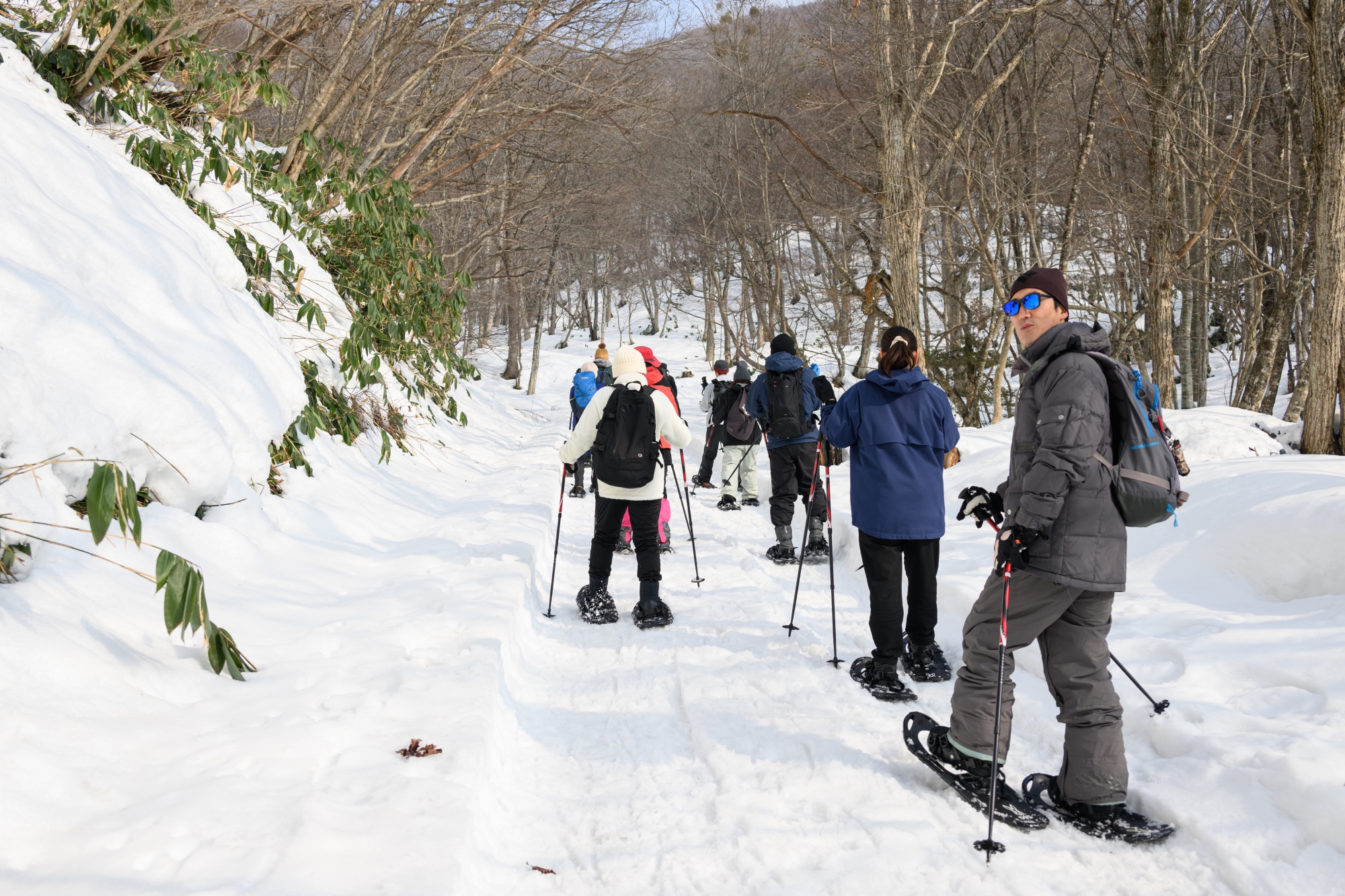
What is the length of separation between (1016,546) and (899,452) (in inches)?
58.3

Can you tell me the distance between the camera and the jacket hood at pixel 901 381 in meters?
4.46

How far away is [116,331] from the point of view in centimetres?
420

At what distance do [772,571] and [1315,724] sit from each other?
13.4ft

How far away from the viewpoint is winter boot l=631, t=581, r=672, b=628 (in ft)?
17.9

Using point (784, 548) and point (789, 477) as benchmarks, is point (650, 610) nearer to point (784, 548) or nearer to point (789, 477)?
point (784, 548)

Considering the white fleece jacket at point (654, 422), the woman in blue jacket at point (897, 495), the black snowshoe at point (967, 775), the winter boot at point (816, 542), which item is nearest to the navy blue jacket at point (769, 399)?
the winter boot at point (816, 542)

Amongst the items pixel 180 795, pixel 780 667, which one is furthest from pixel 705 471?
pixel 180 795

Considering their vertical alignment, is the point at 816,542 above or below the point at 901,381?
below

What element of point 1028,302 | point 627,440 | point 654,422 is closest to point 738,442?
point 654,422

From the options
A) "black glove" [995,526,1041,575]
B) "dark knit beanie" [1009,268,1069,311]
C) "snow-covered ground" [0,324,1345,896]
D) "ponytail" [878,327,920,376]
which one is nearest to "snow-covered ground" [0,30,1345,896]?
"snow-covered ground" [0,324,1345,896]

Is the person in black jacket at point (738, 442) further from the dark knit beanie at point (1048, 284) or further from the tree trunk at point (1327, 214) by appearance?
the dark knit beanie at point (1048, 284)

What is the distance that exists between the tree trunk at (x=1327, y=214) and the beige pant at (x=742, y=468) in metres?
6.05

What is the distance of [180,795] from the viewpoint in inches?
98.9

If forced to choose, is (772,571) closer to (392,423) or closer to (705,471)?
(705,471)
